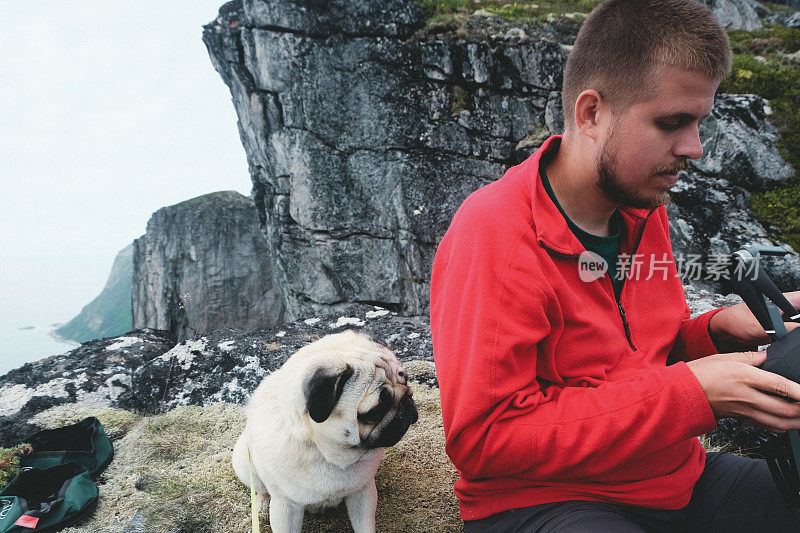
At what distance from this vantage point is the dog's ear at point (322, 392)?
203 centimetres

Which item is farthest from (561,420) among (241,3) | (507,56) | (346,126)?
(241,3)

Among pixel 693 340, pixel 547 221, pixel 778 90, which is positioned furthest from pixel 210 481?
pixel 778 90

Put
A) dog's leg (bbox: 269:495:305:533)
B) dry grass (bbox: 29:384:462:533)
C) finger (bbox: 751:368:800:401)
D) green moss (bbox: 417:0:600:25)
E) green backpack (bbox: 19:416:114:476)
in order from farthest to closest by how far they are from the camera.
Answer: green moss (bbox: 417:0:600:25) < green backpack (bbox: 19:416:114:476) < dry grass (bbox: 29:384:462:533) < dog's leg (bbox: 269:495:305:533) < finger (bbox: 751:368:800:401)

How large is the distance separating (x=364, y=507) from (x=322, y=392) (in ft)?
2.98

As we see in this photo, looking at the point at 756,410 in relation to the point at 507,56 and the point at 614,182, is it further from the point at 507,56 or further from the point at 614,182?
the point at 507,56

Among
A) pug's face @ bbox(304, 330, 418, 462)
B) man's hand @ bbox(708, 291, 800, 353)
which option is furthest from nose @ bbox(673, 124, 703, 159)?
pug's face @ bbox(304, 330, 418, 462)

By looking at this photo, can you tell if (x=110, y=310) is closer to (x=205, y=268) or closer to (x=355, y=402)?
(x=205, y=268)

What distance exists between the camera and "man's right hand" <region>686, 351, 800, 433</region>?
4.46 feet

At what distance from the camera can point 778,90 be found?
8016 millimetres

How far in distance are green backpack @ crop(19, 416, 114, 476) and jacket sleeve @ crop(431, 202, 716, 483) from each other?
3.14 meters

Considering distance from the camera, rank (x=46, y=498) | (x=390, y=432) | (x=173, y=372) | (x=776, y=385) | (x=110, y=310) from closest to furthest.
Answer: (x=776, y=385), (x=390, y=432), (x=46, y=498), (x=173, y=372), (x=110, y=310)

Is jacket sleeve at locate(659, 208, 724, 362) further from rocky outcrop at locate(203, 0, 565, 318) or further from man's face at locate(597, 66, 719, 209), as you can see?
rocky outcrop at locate(203, 0, 565, 318)

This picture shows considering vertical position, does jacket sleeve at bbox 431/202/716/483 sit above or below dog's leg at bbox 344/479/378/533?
above

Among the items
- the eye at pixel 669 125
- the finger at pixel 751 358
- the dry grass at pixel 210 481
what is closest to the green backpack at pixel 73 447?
the dry grass at pixel 210 481
